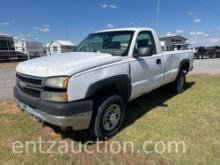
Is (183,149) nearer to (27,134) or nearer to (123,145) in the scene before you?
(123,145)

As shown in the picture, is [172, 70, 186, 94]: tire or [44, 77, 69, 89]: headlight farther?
[172, 70, 186, 94]: tire

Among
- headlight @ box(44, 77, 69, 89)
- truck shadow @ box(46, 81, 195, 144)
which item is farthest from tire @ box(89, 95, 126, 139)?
headlight @ box(44, 77, 69, 89)

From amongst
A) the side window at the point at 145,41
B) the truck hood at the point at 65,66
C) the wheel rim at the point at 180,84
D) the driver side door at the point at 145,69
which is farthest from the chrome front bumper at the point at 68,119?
the wheel rim at the point at 180,84

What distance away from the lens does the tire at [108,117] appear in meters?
3.58

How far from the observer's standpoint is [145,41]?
194 inches

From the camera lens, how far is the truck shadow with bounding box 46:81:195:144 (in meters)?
4.00

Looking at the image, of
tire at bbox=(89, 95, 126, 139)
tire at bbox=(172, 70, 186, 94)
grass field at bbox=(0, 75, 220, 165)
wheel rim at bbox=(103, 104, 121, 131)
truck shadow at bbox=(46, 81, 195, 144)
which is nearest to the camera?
grass field at bbox=(0, 75, 220, 165)

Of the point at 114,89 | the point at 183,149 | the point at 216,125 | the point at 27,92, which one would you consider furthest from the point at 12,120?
the point at 216,125

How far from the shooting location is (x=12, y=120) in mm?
4801

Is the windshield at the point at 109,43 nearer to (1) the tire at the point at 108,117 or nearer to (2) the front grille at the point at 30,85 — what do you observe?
(1) the tire at the point at 108,117

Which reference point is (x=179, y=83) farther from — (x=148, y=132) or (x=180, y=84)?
(x=148, y=132)

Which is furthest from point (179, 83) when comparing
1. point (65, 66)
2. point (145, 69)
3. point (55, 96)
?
point (55, 96)

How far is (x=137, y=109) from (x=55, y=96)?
276 cm

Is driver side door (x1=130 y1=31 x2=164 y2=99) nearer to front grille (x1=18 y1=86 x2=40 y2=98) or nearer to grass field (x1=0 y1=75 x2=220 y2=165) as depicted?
grass field (x1=0 y1=75 x2=220 y2=165)
